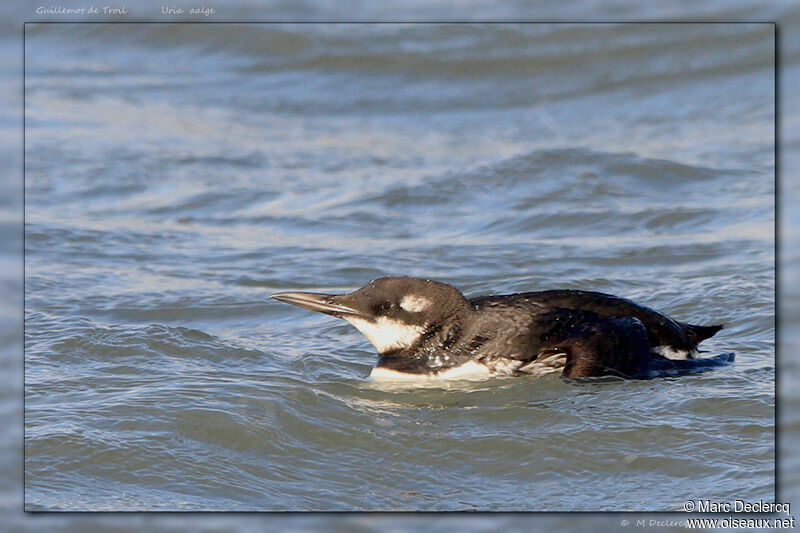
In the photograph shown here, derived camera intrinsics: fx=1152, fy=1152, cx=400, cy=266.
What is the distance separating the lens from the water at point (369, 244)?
4.64m

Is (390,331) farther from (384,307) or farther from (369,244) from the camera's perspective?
(369,244)

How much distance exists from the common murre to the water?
11 centimetres

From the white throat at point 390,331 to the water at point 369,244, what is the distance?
0.31 m

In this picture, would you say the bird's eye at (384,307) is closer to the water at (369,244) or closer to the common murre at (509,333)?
the common murre at (509,333)

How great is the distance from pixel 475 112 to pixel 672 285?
11.8ft

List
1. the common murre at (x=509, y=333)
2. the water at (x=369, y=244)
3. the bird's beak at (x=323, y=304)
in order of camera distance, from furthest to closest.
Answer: the bird's beak at (x=323, y=304) < the common murre at (x=509, y=333) < the water at (x=369, y=244)

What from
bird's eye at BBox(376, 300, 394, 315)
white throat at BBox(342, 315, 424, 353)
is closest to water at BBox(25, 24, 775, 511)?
white throat at BBox(342, 315, 424, 353)

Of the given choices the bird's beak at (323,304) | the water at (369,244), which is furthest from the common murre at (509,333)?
the water at (369,244)

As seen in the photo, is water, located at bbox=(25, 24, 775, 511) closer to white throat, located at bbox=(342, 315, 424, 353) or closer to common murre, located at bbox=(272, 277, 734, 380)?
common murre, located at bbox=(272, 277, 734, 380)

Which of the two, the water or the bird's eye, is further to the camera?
the bird's eye

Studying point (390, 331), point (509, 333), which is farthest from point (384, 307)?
point (509, 333)

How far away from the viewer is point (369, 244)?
25.8 ft

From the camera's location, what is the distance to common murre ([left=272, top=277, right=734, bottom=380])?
5.37 metres

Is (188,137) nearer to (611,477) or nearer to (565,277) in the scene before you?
(565,277)
